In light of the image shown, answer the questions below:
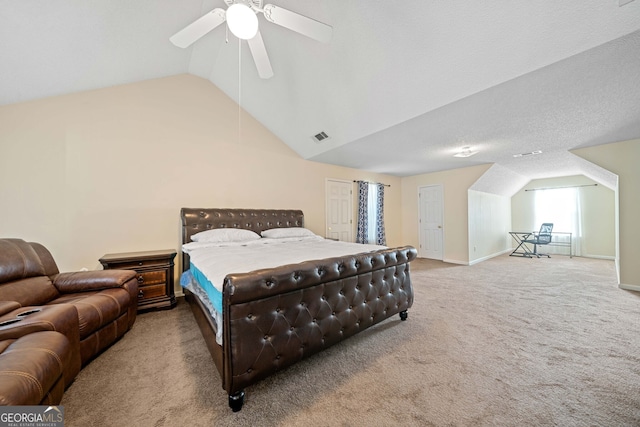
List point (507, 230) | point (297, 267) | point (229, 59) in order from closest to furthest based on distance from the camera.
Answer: point (297, 267), point (229, 59), point (507, 230)

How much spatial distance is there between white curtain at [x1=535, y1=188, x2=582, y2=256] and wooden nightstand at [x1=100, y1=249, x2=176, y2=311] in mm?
9513

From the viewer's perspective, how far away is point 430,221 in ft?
19.8

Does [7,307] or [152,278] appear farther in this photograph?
[152,278]

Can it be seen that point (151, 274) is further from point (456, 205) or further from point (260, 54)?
point (456, 205)

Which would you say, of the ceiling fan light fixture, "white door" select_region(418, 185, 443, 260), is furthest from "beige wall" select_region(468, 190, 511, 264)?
the ceiling fan light fixture

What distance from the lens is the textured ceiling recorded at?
172 centimetres

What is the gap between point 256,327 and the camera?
4.56 feet

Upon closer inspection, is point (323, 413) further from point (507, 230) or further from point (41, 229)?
point (507, 230)

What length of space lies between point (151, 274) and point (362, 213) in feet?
13.7

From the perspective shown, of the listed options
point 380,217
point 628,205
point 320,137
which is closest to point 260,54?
point 320,137

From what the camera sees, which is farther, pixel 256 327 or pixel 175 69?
pixel 175 69

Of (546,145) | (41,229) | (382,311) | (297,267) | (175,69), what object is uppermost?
(175,69)

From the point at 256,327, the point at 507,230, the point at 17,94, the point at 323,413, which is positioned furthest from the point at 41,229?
the point at 507,230

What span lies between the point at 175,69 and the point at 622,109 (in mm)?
5625
